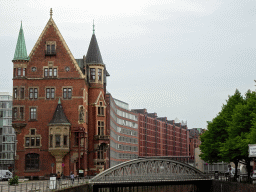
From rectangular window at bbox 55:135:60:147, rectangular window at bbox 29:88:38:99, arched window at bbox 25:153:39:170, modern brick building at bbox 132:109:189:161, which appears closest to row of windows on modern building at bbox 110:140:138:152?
modern brick building at bbox 132:109:189:161

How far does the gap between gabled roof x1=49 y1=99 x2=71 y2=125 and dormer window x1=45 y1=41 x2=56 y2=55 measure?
7.54 meters

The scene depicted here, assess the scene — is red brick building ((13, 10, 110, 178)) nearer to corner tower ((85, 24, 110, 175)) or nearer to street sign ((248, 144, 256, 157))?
corner tower ((85, 24, 110, 175))

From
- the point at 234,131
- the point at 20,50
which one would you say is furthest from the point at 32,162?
the point at 234,131

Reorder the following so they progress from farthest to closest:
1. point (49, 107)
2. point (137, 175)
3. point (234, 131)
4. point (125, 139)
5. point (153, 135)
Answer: point (153, 135) → point (125, 139) → point (49, 107) → point (137, 175) → point (234, 131)

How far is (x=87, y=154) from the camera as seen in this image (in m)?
79.3

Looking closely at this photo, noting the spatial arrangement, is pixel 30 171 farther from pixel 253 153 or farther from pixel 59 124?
pixel 253 153

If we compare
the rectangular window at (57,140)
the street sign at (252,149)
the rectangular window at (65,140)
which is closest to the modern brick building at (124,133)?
the rectangular window at (65,140)

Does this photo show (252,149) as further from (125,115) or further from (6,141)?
(125,115)

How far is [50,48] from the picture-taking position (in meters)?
76.9

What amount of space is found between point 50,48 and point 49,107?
8.77m

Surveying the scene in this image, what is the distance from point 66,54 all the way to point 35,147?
14453mm

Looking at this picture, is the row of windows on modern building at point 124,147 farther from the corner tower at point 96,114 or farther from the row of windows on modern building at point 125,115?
the corner tower at point 96,114

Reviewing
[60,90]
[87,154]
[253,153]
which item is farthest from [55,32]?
[253,153]

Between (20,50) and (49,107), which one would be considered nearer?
(49,107)
